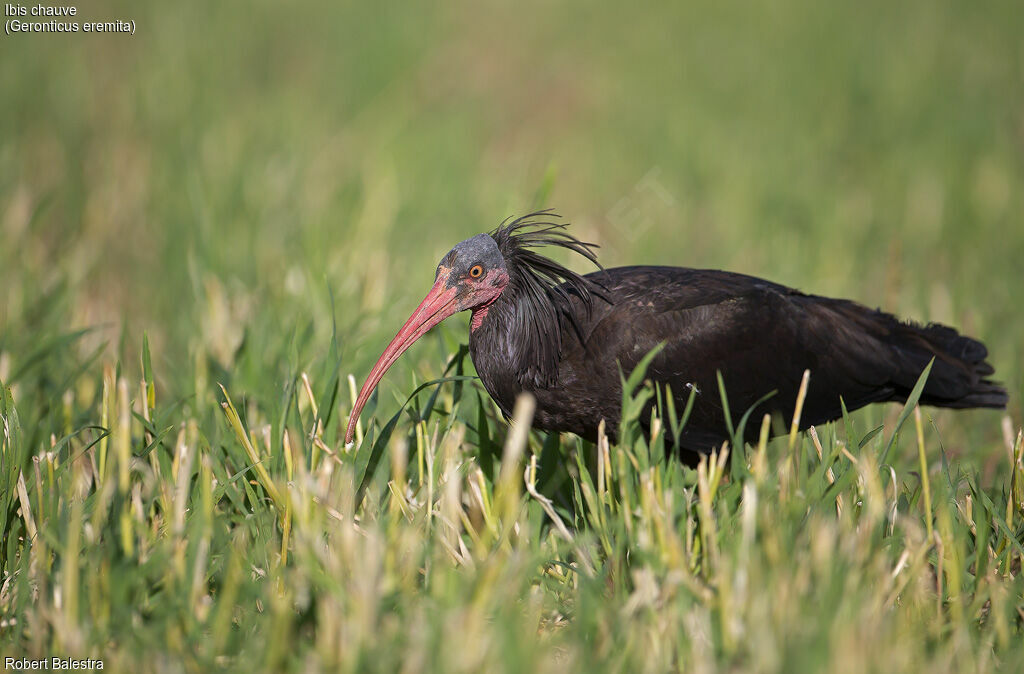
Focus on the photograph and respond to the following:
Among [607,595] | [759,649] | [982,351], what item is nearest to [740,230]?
[982,351]

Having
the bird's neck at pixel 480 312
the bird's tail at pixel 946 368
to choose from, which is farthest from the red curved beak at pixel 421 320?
the bird's tail at pixel 946 368

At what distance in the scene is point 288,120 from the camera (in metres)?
8.01

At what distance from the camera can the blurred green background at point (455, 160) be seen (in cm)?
564

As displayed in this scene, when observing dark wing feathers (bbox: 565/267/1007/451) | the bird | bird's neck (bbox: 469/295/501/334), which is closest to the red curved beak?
the bird

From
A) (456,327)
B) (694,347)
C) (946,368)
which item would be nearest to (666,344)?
(694,347)

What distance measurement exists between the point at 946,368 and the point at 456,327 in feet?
7.67

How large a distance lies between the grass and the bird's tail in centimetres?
33

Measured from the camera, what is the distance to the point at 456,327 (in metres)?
5.00

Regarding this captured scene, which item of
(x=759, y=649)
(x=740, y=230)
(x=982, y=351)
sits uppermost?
(x=740, y=230)

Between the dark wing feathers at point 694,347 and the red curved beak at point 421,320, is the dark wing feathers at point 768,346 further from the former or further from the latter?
the red curved beak at point 421,320

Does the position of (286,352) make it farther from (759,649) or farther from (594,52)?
(594,52)

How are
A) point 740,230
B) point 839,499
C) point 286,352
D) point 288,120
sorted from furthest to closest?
point 288,120 → point 740,230 → point 286,352 → point 839,499

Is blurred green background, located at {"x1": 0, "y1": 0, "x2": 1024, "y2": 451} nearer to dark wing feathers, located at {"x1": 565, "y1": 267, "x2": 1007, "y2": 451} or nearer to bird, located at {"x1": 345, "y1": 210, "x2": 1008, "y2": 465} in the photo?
bird, located at {"x1": 345, "y1": 210, "x2": 1008, "y2": 465}

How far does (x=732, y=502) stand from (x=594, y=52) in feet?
24.7
